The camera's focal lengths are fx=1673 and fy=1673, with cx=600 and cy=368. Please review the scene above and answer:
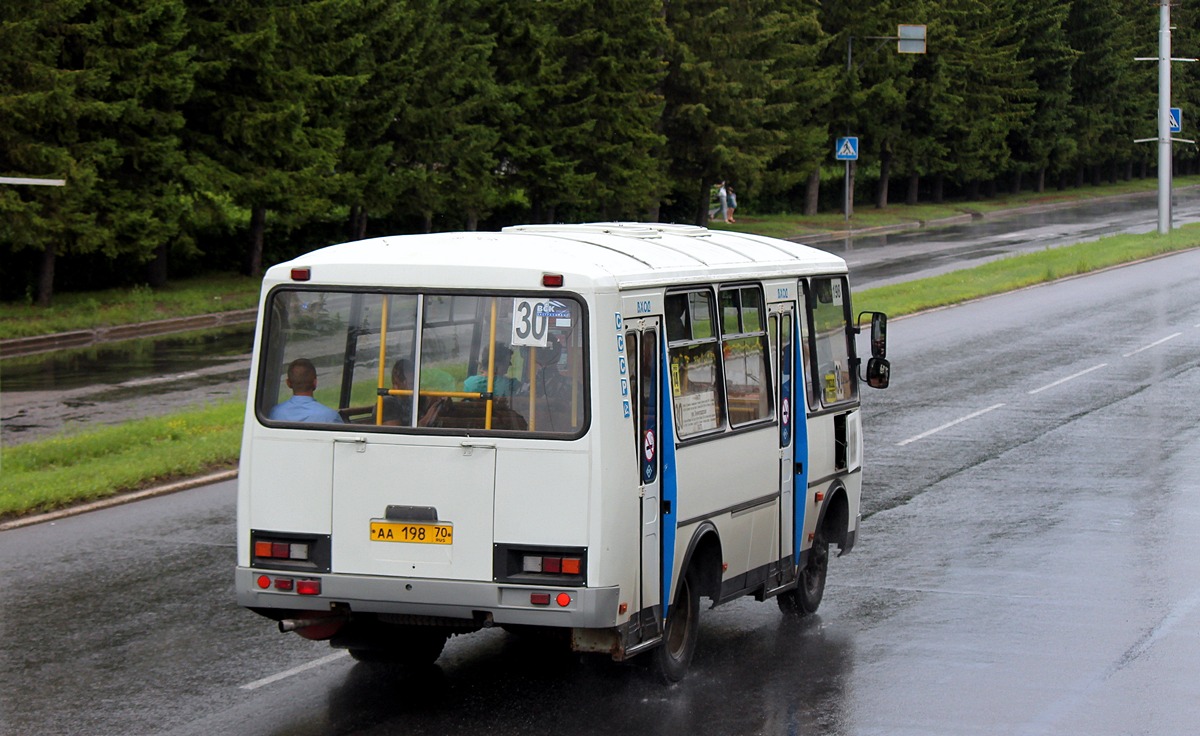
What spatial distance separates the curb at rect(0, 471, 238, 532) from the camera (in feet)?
46.4

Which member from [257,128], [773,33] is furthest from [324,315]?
[773,33]

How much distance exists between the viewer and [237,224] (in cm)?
4094

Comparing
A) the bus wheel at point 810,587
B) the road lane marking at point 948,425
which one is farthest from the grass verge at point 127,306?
the bus wheel at point 810,587

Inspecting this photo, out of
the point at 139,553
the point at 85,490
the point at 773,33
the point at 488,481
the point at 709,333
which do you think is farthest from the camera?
the point at 773,33

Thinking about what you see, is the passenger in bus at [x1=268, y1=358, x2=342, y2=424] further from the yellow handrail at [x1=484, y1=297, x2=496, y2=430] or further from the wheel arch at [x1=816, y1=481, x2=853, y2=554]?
the wheel arch at [x1=816, y1=481, x2=853, y2=554]

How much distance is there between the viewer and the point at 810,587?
37.3 feet

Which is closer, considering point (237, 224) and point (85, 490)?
point (85, 490)

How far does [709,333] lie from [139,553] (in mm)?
5545

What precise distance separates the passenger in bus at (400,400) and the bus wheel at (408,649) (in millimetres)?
1304

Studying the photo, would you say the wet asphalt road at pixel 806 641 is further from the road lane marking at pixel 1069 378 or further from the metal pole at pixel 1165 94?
the metal pole at pixel 1165 94

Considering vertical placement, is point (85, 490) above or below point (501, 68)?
below

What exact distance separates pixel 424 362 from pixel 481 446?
55 cm

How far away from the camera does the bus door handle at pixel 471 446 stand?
332 inches

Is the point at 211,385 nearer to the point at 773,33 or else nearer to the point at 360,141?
the point at 360,141
